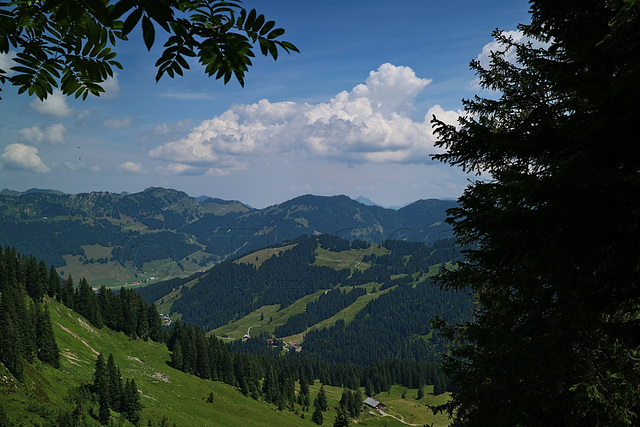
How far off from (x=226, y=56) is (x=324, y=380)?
207m

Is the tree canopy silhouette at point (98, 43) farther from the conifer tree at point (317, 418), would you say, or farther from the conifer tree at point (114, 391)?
the conifer tree at point (317, 418)

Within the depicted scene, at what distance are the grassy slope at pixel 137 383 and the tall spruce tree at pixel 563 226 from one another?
175ft

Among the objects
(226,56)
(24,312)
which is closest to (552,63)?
(226,56)

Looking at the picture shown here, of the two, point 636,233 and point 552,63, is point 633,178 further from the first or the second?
point 552,63

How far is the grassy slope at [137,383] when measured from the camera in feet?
159

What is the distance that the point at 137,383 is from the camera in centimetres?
7825

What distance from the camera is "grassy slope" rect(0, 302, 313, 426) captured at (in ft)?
159

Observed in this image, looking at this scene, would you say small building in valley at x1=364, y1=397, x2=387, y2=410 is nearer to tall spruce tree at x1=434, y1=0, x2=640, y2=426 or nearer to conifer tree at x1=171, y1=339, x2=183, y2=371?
conifer tree at x1=171, y1=339, x2=183, y2=371

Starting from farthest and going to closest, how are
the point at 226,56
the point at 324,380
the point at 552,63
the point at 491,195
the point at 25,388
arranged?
the point at 324,380 → the point at 25,388 → the point at 552,63 → the point at 491,195 → the point at 226,56

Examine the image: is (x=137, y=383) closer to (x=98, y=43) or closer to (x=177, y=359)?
(x=177, y=359)

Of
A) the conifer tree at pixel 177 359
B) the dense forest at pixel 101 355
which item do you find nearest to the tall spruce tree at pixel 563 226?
the dense forest at pixel 101 355

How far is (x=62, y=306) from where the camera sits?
98875 mm

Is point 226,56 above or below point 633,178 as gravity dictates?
above

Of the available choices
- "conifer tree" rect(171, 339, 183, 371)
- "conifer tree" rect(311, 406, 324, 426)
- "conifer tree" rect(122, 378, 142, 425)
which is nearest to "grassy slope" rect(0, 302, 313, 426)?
"conifer tree" rect(171, 339, 183, 371)
